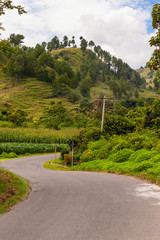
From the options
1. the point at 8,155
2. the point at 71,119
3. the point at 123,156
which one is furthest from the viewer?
the point at 71,119

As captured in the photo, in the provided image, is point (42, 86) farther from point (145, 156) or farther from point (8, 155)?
point (145, 156)

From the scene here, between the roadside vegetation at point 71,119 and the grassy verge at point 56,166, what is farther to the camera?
the grassy verge at point 56,166

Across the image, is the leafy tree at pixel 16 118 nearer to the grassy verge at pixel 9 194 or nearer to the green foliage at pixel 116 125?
the green foliage at pixel 116 125

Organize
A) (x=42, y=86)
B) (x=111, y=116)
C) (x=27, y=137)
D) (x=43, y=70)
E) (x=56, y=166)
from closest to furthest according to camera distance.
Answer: (x=56, y=166) → (x=111, y=116) → (x=27, y=137) → (x=42, y=86) → (x=43, y=70)

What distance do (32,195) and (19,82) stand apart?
129645 millimetres

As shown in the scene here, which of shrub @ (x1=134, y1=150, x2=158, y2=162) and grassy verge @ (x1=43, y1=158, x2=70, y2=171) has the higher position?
shrub @ (x1=134, y1=150, x2=158, y2=162)

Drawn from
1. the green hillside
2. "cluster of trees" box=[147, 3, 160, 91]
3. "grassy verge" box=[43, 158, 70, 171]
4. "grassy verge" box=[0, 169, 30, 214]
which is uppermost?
the green hillside

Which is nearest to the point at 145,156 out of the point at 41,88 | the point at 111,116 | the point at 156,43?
the point at 156,43

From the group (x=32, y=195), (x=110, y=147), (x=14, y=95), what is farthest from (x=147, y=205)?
(x=14, y=95)

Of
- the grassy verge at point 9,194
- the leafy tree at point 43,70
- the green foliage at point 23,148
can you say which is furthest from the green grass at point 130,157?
the leafy tree at point 43,70

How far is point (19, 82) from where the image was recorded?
13462 cm

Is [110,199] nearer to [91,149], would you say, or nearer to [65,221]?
[65,221]

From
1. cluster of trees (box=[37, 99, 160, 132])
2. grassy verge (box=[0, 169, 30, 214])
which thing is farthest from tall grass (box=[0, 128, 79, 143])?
grassy verge (box=[0, 169, 30, 214])

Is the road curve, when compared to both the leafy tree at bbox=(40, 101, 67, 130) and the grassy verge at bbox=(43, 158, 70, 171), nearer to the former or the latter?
the grassy verge at bbox=(43, 158, 70, 171)
